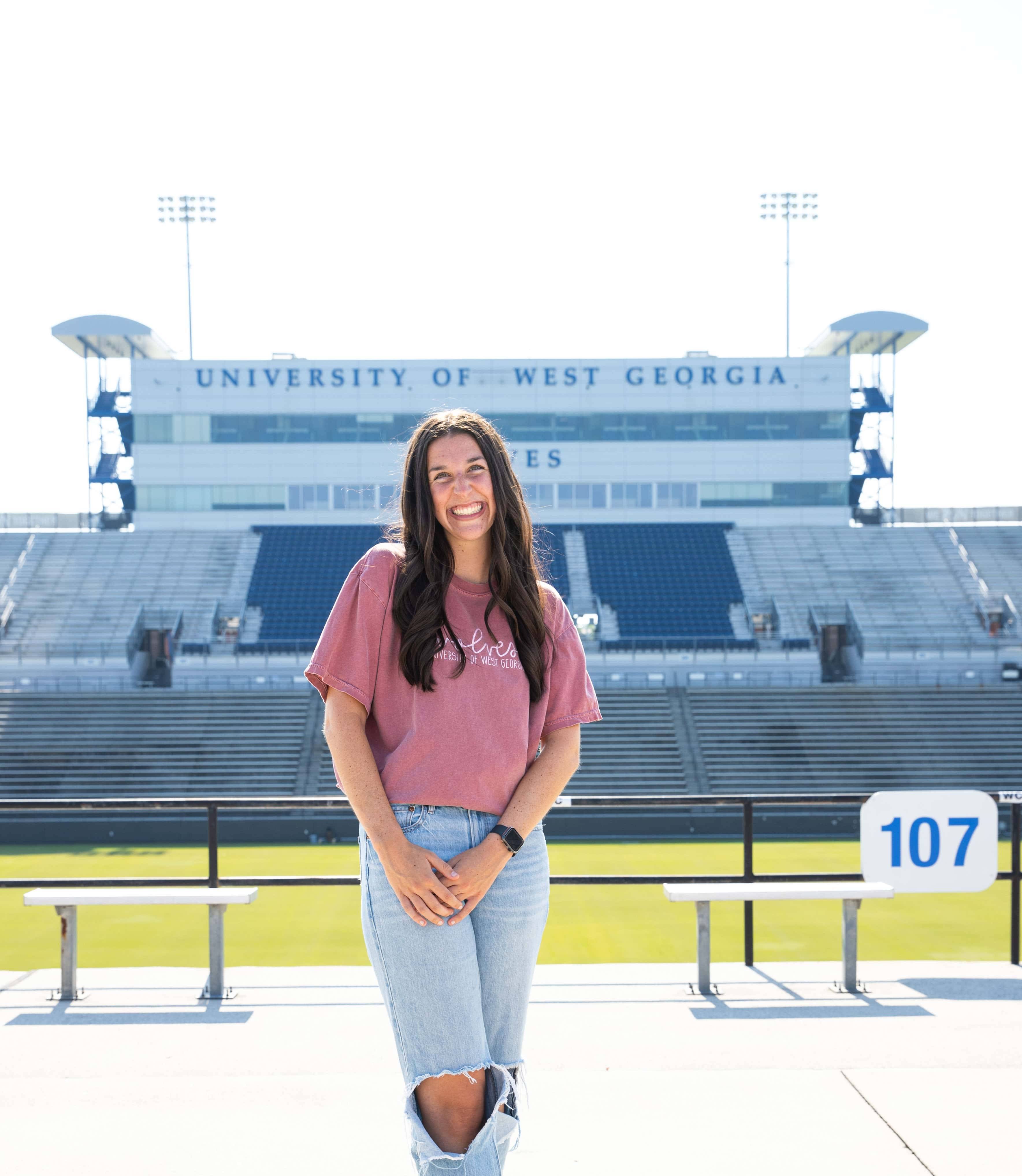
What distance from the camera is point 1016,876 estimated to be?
16.6ft

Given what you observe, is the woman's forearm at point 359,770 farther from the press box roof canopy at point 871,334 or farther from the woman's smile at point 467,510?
the press box roof canopy at point 871,334

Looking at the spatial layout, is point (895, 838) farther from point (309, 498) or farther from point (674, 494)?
point (309, 498)

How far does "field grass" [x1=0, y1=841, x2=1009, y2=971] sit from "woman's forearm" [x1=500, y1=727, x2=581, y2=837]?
686 centimetres

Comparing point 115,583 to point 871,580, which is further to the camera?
point 115,583

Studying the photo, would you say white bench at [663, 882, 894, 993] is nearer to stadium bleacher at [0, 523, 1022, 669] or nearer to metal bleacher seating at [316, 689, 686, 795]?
metal bleacher seating at [316, 689, 686, 795]

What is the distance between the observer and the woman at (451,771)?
80.0 inches

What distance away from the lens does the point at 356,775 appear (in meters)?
2.08

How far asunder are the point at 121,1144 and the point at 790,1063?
202cm

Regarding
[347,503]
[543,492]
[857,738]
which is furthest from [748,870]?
[347,503]

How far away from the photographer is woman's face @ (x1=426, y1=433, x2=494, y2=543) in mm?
2221

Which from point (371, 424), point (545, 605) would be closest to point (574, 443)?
point (371, 424)

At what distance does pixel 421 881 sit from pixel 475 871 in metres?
0.10

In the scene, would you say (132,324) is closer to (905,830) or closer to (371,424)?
(371,424)

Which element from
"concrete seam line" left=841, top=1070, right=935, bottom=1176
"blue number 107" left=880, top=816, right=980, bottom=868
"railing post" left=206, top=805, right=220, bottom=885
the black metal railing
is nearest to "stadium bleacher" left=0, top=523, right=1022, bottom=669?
the black metal railing
